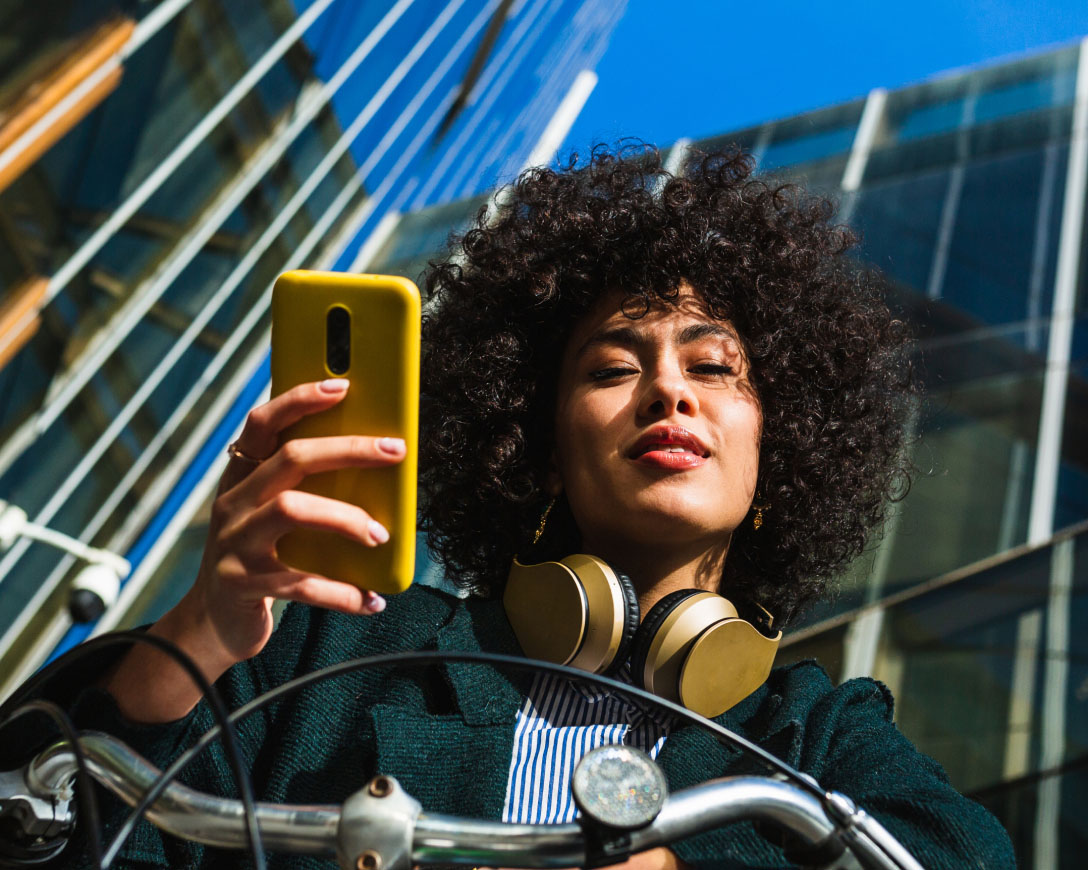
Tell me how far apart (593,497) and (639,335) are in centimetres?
35

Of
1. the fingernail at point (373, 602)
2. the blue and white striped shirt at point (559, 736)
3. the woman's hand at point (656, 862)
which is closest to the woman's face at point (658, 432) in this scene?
the blue and white striped shirt at point (559, 736)

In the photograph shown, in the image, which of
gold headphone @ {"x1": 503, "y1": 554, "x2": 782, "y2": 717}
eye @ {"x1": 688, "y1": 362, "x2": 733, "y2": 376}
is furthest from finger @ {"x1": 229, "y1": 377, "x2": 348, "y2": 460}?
eye @ {"x1": 688, "y1": 362, "x2": 733, "y2": 376}

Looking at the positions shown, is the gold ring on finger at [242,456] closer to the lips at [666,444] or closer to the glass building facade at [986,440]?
the lips at [666,444]

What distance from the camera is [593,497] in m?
1.84

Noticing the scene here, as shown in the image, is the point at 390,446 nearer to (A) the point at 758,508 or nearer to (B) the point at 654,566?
(B) the point at 654,566

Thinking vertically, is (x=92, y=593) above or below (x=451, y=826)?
above

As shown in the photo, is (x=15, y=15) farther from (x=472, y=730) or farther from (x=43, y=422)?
(x=472, y=730)

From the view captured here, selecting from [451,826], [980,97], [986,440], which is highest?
[980,97]

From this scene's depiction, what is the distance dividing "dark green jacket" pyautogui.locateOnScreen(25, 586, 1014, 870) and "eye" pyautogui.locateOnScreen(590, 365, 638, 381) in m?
0.50

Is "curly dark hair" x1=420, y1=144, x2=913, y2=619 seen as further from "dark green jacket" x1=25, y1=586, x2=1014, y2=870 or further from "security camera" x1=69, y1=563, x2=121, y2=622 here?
"security camera" x1=69, y1=563, x2=121, y2=622

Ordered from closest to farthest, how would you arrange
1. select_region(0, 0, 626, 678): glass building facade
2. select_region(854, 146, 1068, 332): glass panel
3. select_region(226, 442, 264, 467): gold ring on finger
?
select_region(226, 442, 264, 467): gold ring on finger → select_region(0, 0, 626, 678): glass building facade → select_region(854, 146, 1068, 332): glass panel

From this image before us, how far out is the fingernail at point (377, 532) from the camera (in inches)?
43.4

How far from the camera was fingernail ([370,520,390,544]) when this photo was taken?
110 cm

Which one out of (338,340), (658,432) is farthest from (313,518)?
(658,432)
